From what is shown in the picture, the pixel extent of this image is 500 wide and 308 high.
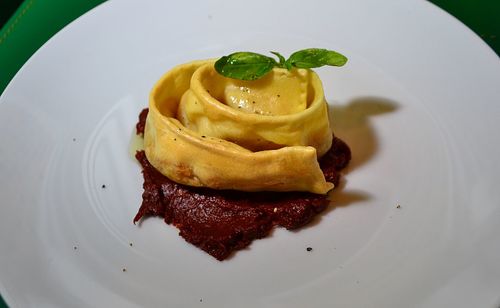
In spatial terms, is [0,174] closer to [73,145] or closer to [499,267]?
[73,145]

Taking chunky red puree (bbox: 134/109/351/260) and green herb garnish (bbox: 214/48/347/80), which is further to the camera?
green herb garnish (bbox: 214/48/347/80)

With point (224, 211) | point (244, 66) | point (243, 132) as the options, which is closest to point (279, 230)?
point (224, 211)

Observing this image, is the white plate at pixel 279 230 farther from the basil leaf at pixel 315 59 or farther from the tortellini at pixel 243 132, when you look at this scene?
the basil leaf at pixel 315 59

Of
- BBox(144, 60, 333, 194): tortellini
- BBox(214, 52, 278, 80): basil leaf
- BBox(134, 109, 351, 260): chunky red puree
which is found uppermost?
BBox(214, 52, 278, 80): basil leaf

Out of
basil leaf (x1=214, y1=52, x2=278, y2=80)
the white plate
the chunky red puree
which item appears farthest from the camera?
basil leaf (x1=214, y1=52, x2=278, y2=80)

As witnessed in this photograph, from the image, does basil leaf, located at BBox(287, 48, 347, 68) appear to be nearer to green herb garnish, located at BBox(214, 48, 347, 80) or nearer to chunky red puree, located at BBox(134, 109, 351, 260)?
green herb garnish, located at BBox(214, 48, 347, 80)

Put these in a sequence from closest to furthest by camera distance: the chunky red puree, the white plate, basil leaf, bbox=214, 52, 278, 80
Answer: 1. the white plate
2. the chunky red puree
3. basil leaf, bbox=214, 52, 278, 80

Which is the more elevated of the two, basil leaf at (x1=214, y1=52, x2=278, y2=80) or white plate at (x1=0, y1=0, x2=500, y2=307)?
basil leaf at (x1=214, y1=52, x2=278, y2=80)

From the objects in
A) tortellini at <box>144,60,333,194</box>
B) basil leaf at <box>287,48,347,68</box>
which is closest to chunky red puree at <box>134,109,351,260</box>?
tortellini at <box>144,60,333,194</box>
